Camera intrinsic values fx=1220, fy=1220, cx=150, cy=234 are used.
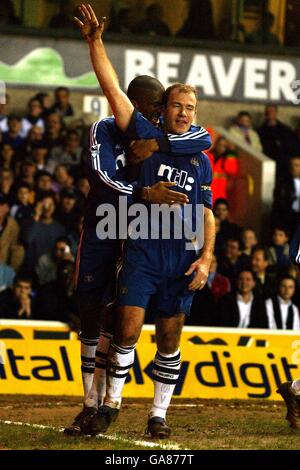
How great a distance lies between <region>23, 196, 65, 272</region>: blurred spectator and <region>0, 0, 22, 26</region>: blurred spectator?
4994mm

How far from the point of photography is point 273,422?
10609 millimetres

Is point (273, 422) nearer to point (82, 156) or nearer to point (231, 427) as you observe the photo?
point (231, 427)

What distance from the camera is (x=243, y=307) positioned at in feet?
48.2

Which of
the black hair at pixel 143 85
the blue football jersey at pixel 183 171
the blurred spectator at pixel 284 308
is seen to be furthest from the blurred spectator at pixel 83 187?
the blue football jersey at pixel 183 171

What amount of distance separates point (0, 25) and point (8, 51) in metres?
0.46

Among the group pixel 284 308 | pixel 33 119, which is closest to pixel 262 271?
pixel 284 308

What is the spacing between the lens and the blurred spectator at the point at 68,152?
17766mm

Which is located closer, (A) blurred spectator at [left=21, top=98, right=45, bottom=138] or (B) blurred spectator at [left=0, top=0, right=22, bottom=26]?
(A) blurred spectator at [left=21, top=98, right=45, bottom=138]

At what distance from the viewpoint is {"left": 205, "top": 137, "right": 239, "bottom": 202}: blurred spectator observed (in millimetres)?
18516

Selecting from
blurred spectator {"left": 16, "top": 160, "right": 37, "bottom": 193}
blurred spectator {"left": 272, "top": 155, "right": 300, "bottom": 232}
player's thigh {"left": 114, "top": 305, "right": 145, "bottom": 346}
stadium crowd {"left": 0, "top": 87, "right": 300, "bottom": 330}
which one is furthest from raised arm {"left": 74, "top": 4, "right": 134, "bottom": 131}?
blurred spectator {"left": 272, "top": 155, "right": 300, "bottom": 232}

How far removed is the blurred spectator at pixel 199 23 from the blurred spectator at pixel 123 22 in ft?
3.04

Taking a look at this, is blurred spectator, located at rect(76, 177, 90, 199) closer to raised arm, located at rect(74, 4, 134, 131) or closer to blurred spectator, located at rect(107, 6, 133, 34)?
blurred spectator, located at rect(107, 6, 133, 34)
